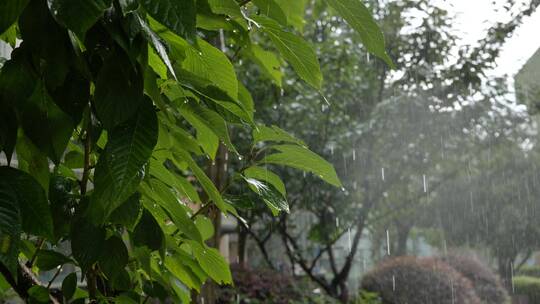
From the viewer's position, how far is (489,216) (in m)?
7.76

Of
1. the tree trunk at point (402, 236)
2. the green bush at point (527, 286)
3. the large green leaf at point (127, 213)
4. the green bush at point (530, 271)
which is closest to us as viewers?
the large green leaf at point (127, 213)

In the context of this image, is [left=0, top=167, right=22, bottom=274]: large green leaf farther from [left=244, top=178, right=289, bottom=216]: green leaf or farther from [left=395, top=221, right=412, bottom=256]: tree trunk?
[left=395, top=221, right=412, bottom=256]: tree trunk

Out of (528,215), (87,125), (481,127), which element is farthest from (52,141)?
(528,215)

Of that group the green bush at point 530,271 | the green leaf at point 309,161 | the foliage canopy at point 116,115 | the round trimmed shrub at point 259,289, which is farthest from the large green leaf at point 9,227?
the green bush at point 530,271

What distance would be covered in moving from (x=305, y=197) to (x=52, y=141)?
21.7 feet

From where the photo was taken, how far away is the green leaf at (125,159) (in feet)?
1.48

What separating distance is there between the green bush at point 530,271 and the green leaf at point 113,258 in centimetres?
830

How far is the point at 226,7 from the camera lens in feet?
1.91

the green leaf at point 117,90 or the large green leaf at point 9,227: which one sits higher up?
the green leaf at point 117,90

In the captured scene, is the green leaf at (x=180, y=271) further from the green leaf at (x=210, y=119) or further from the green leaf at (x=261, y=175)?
the green leaf at (x=210, y=119)

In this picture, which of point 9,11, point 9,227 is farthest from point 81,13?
point 9,227

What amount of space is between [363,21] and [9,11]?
282 millimetres

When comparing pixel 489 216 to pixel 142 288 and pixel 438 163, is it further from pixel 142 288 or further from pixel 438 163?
pixel 142 288

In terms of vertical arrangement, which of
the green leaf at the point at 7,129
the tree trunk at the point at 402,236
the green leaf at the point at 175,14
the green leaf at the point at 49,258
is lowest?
the tree trunk at the point at 402,236
